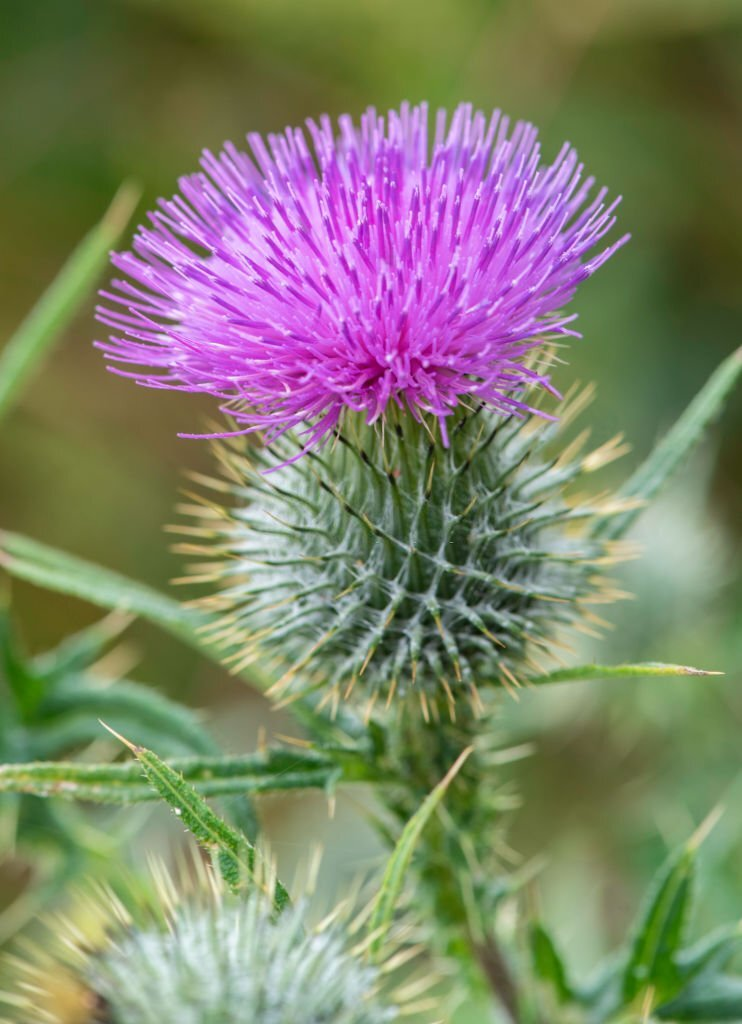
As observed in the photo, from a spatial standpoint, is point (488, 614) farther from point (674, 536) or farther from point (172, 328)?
point (674, 536)

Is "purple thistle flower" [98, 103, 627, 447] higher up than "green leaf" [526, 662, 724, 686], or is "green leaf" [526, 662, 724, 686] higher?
"purple thistle flower" [98, 103, 627, 447]

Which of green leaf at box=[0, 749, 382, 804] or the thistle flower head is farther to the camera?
green leaf at box=[0, 749, 382, 804]

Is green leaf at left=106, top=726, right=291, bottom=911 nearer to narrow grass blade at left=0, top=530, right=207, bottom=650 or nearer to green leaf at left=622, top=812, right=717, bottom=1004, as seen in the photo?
narrow grass blade at left=0, top=530, right=207, bottom=650

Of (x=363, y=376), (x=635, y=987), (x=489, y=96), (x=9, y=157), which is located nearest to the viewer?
(x=363, y=376)

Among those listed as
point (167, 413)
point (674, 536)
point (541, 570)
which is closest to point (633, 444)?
point (674, 536)

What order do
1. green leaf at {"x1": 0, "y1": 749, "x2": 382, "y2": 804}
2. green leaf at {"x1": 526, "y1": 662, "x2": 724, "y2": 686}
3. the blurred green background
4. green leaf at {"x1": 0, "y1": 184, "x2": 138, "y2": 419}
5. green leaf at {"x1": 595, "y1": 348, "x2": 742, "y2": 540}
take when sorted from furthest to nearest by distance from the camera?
1. the blurred green background
2. green leaf at {"x1": 0, "y1": 184, "x2": 138, "y2": 419}
3. green leaf at {"x1": 595, "y1": 348, "x2": 742, "y2": 540}
4. green leaf at {"x1": 0, "y1": 749, "x2": 382, "y2": 804}
5. green leaf at {"x1": 526, "y1": 662, "x2": 724, "y2": 686}

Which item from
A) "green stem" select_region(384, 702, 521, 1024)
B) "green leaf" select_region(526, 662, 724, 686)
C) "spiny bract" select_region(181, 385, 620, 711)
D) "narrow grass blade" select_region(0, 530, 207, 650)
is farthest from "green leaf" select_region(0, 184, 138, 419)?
"green leaf" select_region(526, 662, 724, 686)

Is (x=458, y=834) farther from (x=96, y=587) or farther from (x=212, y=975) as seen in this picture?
(x=96, y=587)
